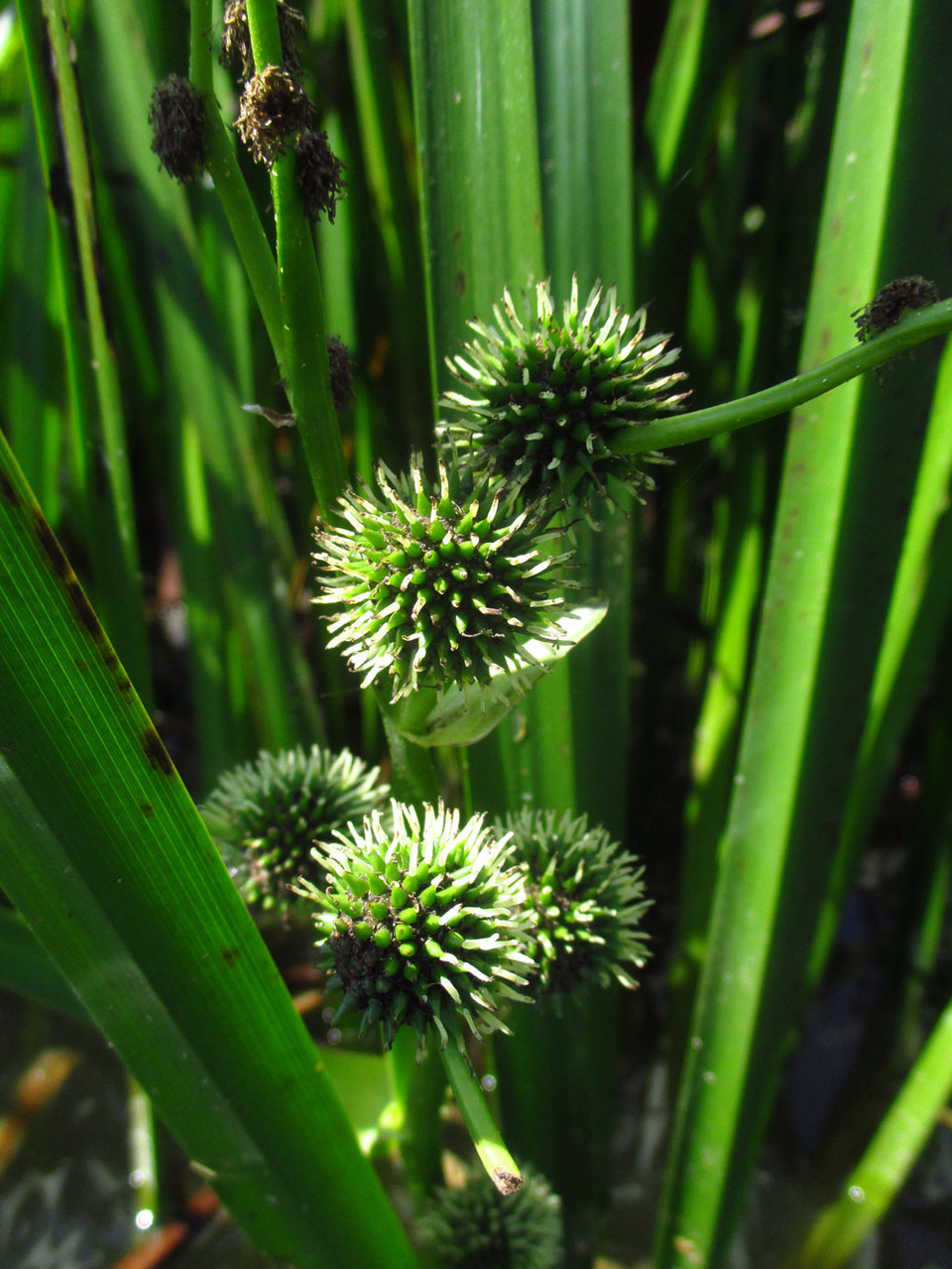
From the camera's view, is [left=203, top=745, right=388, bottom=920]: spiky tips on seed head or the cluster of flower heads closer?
the cluster of flower heads

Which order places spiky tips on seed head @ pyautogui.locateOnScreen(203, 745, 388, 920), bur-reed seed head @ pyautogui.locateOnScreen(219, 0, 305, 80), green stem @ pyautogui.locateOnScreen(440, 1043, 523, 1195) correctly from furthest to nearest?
spiky tips on seed head @ pyautogui.locateOnScreen(203, 745, 388, 920)
bur-reed seed head @ pyautogui.locateOnScreen(219, 0, 305, 80)
green stem @ pyautogui.locateOnScreen(440, 1043, 523, 1195)

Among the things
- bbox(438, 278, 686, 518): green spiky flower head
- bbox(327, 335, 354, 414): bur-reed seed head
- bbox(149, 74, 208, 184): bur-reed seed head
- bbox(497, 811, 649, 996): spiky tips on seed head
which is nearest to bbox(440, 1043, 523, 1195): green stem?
bbox(497, 811, 649, 996): spiky tips on seed head

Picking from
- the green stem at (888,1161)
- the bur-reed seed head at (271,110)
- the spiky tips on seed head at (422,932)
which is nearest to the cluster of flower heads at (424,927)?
the spiky tips on seed head at (422,932)

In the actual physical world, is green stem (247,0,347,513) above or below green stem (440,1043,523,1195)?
above

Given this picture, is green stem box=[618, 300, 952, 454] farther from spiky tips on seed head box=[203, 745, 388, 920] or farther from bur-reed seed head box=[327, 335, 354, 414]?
spiky tips on seed head box=[203, 745, 388, 920]

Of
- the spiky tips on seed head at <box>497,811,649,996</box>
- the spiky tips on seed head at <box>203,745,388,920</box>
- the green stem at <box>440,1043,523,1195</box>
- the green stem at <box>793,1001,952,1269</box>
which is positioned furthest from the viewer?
the green stem at <box>793,1001,952,1269</box>

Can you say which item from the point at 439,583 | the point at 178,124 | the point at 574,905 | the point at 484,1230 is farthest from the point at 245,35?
the point at 484,1230
